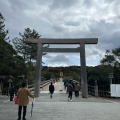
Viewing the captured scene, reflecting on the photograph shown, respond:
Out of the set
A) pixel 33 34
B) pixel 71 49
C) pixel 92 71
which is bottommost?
pixel 92 71

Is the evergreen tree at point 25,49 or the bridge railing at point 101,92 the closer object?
the bridge railing at point 101,92

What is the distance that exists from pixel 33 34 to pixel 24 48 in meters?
4.38

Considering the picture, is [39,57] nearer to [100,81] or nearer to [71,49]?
[71,49]

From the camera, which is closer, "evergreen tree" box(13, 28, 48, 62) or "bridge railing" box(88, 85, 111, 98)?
"bridge railing" box(88, 85, 111, 98)

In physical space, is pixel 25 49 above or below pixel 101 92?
Answer: above

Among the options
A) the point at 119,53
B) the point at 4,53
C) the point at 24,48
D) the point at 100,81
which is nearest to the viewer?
the point at 100,81

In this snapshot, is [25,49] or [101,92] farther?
[25,49]

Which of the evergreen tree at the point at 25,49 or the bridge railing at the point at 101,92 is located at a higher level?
the evergreen tree at the point at 25,49

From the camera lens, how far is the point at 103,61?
34750mm

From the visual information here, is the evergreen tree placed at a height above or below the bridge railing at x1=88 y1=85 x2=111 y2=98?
above

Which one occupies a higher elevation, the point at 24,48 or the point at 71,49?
the point at 24,48

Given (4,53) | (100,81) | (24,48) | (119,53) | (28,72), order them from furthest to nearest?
(24,48) → (28,72) → (119,53) → (4,53) → (100,81)

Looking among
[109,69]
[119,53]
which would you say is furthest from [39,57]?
[119,53]

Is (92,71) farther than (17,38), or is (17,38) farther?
(17,38)
